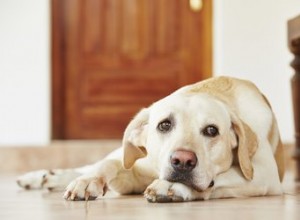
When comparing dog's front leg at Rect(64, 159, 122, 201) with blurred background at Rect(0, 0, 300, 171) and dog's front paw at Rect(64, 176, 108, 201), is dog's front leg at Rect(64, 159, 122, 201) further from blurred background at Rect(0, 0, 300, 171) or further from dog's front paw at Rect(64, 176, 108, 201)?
blurred background at Rect(0, 0, 300, 171)

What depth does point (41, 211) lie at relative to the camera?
1942mm

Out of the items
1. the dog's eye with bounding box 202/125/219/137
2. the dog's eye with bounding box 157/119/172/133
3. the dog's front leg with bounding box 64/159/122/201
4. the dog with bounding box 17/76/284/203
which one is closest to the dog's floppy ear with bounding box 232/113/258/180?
the dog with bounding box 17/76/284/203

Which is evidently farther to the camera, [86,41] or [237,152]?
[86,41]

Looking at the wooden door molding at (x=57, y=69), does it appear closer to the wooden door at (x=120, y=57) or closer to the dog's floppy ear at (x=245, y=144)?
the wooden door at (x=120, y=57)

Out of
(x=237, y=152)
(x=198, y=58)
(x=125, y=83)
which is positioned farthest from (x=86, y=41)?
(x=237, y=152)

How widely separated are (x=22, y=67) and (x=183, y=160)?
303 cm

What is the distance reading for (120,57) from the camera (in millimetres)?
5344

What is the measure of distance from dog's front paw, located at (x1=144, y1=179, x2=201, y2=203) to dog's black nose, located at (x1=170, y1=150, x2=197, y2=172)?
50mm

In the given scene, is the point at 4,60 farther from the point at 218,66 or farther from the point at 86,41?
the point at 218,66

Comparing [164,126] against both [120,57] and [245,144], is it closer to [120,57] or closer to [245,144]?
[245,144]

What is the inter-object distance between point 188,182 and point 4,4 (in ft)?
10.3

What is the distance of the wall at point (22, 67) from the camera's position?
493 cm

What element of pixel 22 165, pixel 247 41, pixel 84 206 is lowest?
pixel 22 165

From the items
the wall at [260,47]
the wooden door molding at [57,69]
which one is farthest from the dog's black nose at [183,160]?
the wooden door molding at [57,69]
